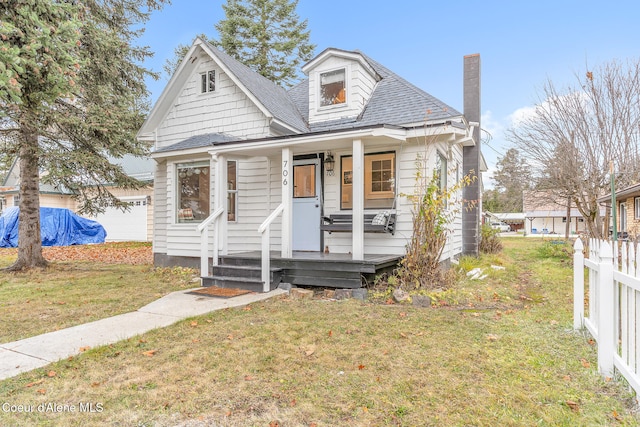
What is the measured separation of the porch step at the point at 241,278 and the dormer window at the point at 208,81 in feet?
17.0

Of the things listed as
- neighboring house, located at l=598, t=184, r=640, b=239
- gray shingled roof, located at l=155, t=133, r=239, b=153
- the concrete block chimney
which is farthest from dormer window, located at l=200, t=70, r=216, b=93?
neighboring house, located at l=598, t=184, r=640, b=239

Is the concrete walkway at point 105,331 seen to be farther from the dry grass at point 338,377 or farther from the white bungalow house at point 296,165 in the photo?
the white bungalow house at point 296,165

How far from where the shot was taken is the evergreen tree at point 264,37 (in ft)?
68.4

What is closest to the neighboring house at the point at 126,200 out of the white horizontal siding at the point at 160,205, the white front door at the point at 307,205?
the white horizontal siding at the point at 160,205

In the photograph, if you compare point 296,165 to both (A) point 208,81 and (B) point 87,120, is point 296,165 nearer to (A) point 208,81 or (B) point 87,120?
(A) point 208,81

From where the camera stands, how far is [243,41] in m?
21.1

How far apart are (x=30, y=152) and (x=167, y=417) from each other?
9.72 m

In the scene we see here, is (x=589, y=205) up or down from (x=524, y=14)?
down

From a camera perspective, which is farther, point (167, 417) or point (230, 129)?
point (230, 129)

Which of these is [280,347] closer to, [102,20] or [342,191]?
[342,191]

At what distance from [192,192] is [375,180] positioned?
4.68 metres

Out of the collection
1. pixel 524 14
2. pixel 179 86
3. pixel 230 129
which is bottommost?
pixel 230 129

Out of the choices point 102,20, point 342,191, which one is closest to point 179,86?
point 102,20

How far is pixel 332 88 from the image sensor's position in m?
9.67
